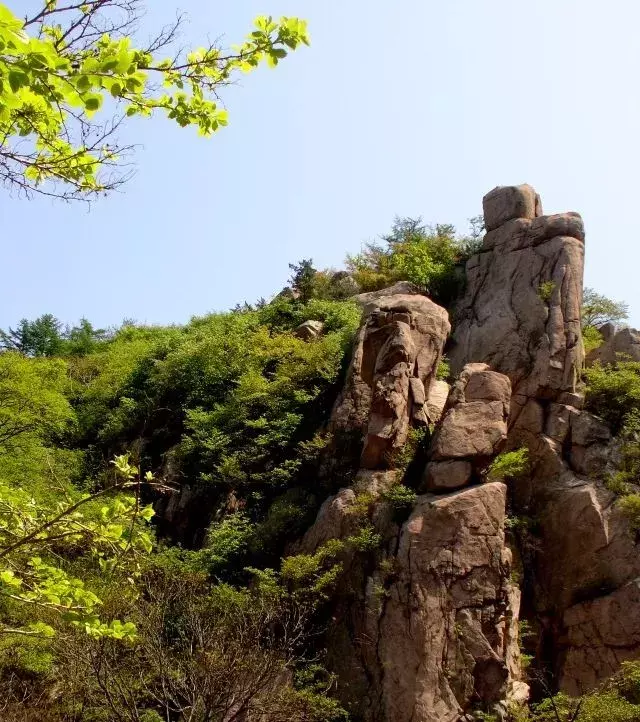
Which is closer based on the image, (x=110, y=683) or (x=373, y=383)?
(x=110, y=683)

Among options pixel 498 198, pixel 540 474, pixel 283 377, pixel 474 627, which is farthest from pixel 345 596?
pixel 498 198

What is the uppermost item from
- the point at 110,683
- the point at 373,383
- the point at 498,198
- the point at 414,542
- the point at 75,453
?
the point at 498,198

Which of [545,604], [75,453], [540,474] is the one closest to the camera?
[545,604]

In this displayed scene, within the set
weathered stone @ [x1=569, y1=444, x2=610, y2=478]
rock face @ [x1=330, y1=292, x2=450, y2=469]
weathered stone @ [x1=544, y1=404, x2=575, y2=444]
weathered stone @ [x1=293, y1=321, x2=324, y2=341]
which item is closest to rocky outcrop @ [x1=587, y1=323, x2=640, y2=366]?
weathered stone @ [x1=544, y1=404, x2=575, y2=444]

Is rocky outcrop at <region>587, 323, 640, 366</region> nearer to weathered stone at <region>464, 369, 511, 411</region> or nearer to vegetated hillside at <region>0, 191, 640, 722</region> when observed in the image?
vegetated hillside at <region>0, 191, 640, 722</region>

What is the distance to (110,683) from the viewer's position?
32.9 ft

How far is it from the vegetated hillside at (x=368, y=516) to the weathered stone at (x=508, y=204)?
82 mm

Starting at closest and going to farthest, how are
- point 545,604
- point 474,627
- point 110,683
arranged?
point 110,683
point 474,627
point 545,604

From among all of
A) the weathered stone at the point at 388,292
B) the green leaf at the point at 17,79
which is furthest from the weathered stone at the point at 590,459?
the green leaf at the point at 17,79

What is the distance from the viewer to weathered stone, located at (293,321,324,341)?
68.0ft

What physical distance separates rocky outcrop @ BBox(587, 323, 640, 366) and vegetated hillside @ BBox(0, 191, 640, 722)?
77 mm

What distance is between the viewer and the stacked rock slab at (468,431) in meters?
13.0

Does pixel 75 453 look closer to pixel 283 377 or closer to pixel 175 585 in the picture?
pixel 283 377

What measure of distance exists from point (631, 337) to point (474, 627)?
416 inches
